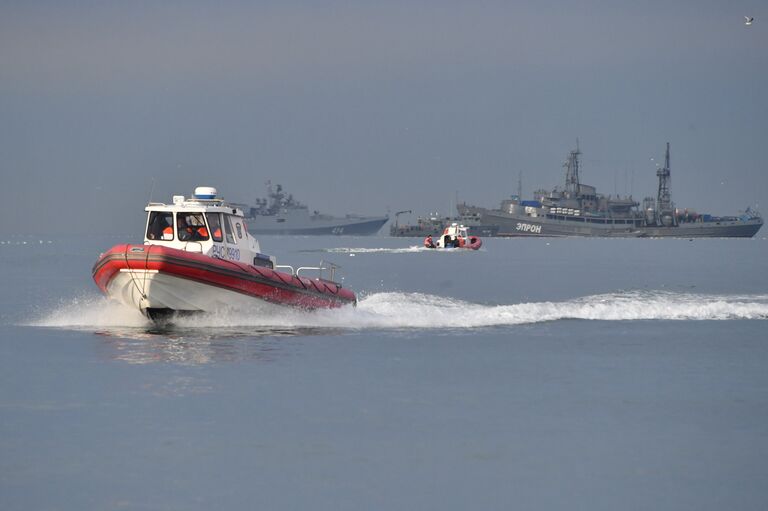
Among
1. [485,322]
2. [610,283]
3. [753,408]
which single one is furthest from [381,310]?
[610,283]

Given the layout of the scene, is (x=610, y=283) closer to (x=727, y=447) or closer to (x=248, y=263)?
(x=248, y=263)

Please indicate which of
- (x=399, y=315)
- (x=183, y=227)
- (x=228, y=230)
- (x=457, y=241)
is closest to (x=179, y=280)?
(x=183, y=227)

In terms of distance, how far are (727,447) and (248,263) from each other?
15865 millimetres

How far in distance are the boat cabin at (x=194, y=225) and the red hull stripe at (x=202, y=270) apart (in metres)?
0.89

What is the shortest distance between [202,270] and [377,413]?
9.38m

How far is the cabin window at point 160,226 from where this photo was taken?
27.4 metres

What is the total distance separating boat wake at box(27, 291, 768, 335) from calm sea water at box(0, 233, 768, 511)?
0.14 m

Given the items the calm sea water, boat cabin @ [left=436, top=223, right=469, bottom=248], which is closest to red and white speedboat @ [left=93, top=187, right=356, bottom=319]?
the calm sea water

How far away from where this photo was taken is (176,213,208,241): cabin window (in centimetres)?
2742

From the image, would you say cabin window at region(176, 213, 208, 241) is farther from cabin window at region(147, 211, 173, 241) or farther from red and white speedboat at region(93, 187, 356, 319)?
cabin window at region(147, 211, 173, 241)

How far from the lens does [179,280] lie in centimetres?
2584

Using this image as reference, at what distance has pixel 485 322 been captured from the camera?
112 ft

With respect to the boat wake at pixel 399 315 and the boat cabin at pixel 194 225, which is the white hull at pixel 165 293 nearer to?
the boat wake at pixel 399 315

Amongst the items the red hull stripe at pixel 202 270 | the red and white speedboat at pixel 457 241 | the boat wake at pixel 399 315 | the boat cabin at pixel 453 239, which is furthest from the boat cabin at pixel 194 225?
the boat cabin at pixel 453 239
